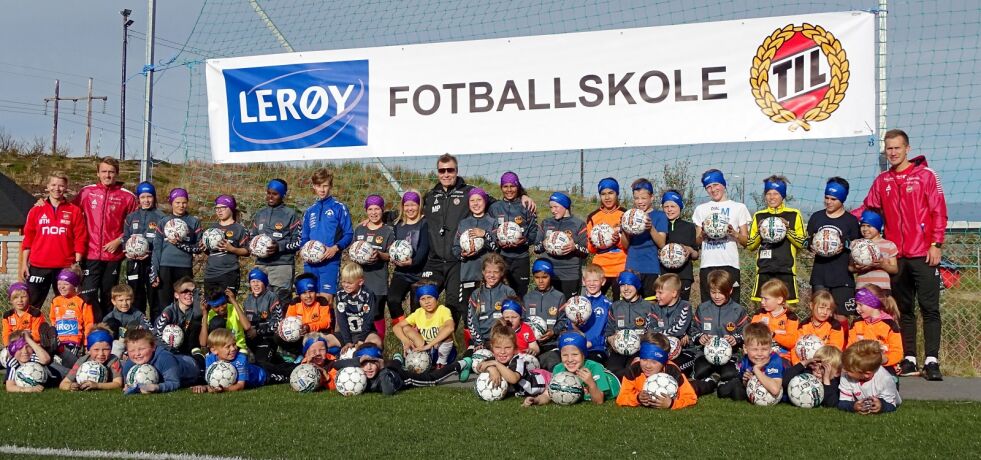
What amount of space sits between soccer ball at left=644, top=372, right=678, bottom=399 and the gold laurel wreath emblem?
147 inches

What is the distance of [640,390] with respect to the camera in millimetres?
6598

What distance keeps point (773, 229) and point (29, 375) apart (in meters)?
6.25

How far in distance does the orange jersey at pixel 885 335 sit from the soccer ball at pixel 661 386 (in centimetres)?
162

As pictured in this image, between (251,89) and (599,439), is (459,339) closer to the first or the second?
(251,89)

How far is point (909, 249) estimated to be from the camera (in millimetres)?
7770

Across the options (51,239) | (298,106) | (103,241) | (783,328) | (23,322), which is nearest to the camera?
(783,328)

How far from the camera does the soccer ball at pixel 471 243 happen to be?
842 cm

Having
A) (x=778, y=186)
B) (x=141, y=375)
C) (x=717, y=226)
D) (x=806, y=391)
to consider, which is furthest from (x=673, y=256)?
(x=141, y=375)

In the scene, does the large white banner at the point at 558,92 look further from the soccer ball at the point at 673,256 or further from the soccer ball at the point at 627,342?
the soccer ball at the point at 627,342

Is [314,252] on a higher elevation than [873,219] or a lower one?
lower

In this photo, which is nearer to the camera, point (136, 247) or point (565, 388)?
point (565, 388)

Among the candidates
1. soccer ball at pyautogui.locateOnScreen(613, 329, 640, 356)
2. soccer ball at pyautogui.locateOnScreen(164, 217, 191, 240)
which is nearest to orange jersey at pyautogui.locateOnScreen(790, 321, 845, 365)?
soccer ball at pyautogui.locateOnScreen(613, 329, 640, 356)

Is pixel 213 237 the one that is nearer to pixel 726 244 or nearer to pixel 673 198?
pixel 673 198

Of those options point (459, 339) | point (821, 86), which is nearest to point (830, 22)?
point (821, 86)
